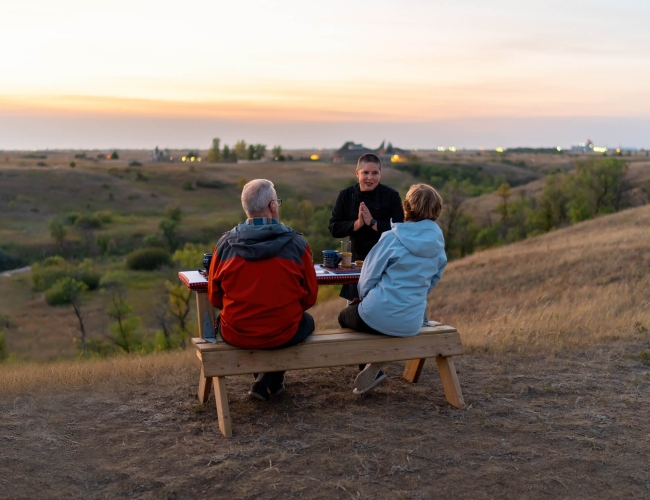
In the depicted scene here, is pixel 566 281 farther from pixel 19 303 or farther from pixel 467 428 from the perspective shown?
pixel 19 303

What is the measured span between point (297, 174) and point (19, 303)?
65.4m

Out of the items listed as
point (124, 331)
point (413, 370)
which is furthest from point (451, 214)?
point (413, 370)

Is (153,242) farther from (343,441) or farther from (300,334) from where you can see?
(343,441)

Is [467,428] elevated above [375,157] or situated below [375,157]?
below

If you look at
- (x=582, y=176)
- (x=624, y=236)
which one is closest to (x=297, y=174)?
(x=582, y=176)

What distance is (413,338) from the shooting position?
515cm

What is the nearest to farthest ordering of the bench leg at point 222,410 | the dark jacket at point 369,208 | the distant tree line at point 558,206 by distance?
the bench leg at point 222,410 → the dark jacket at point 369,208 → the distant tree line at point 558,206

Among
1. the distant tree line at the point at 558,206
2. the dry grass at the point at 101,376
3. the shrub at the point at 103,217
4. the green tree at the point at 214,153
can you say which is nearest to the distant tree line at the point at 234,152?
the green tree at the point at 214,153

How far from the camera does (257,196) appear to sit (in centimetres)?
455

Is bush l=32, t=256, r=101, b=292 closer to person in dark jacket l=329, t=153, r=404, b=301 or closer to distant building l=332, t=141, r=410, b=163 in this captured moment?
person in dark jacket l=329, t=153, r=404, b=301

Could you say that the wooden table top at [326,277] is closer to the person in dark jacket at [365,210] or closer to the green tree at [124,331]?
the person in dark jacket at [365,210]

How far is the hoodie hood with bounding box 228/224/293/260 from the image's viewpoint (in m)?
4.47

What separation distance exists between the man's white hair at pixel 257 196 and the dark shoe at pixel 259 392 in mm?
1560

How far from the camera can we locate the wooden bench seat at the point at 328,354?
467 cm
